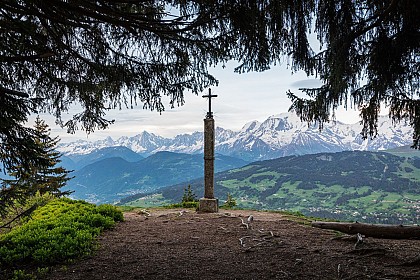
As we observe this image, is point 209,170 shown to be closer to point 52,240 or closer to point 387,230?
point 387,230

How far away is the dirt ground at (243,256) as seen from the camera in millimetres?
4723

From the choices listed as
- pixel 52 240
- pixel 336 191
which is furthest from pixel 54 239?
pixel 336 191

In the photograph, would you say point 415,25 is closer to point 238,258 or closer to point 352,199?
point 238,258

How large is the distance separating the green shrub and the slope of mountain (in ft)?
353

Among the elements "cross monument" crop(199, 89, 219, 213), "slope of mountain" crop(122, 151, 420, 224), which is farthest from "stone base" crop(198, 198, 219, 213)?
"slope of mountain" crop(122, 151, 420, 224)

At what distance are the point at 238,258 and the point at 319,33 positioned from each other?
3659 mm

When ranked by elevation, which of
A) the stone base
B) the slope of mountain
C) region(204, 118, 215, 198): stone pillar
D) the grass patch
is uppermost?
region(204, 118, 215, 198): stone pillar

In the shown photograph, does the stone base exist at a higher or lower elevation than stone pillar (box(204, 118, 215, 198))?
lower

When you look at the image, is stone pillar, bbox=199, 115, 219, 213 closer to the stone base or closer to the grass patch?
the stone base

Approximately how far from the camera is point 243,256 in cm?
564

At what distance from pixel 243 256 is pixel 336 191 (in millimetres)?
169735

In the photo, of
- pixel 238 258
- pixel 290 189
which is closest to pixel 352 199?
pixel 290 189

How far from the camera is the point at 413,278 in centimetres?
421

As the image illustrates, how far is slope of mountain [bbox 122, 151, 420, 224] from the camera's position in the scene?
4678 inches
